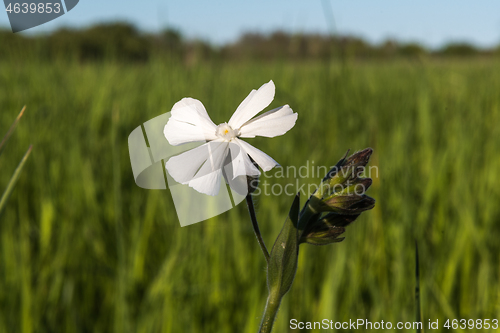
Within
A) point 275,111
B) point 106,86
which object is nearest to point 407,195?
point 275,111

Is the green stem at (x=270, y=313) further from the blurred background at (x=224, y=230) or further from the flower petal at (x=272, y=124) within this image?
the blurred background at (x=224, y=230)

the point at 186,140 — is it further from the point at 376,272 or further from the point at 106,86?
the point at 106,86

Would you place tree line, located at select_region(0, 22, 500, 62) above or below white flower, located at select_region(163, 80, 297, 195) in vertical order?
above

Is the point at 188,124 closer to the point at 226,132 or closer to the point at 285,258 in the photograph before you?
the point at 226,132

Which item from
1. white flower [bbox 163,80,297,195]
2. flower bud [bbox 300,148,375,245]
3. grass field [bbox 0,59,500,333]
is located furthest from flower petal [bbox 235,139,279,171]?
grass field [bbox 0,59,500,333]

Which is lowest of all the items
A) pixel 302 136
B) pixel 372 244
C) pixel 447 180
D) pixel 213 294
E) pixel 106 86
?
pixel 213 294

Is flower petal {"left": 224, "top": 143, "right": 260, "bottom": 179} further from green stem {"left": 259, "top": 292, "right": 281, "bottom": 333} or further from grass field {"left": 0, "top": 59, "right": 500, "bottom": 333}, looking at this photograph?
grass field {"left": 0, "top": 59, "right": 500, "bottom": 333}
